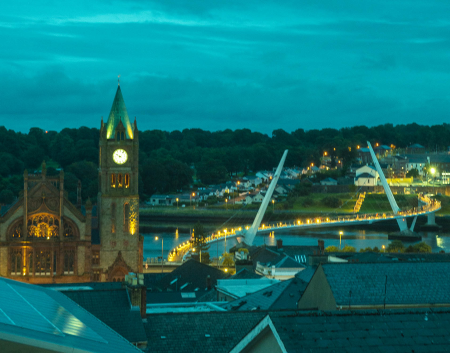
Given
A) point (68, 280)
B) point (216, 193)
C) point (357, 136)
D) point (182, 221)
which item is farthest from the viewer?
point (357, 136)

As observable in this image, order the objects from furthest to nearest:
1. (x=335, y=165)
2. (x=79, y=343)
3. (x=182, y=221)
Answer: (x=335, y=165)
(x=182, y=221)
(x=79, y=343)

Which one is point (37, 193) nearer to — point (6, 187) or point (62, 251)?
point (62, 251)

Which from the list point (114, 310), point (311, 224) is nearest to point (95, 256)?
point (114, 310)

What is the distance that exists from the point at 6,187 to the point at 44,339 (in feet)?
306

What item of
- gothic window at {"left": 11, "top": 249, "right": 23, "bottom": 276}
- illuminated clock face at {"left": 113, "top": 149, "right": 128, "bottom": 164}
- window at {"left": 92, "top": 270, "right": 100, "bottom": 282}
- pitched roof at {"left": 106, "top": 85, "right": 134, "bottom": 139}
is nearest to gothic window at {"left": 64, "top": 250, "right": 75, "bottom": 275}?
window at {"left": 92, "top": 270, "right": 100, "bottom": 282}

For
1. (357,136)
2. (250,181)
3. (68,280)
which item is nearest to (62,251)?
(68,280)

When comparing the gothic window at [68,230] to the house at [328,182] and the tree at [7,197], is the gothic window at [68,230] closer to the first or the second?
the tree at [7,197]

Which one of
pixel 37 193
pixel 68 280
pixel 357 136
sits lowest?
pixel 68 280

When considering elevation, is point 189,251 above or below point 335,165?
below

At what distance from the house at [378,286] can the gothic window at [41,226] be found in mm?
21624

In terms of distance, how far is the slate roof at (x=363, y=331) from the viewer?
6.85 m

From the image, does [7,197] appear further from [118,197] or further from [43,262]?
[43,262]

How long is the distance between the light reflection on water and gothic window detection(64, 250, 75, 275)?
21425mm

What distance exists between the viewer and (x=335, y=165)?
448 ft
